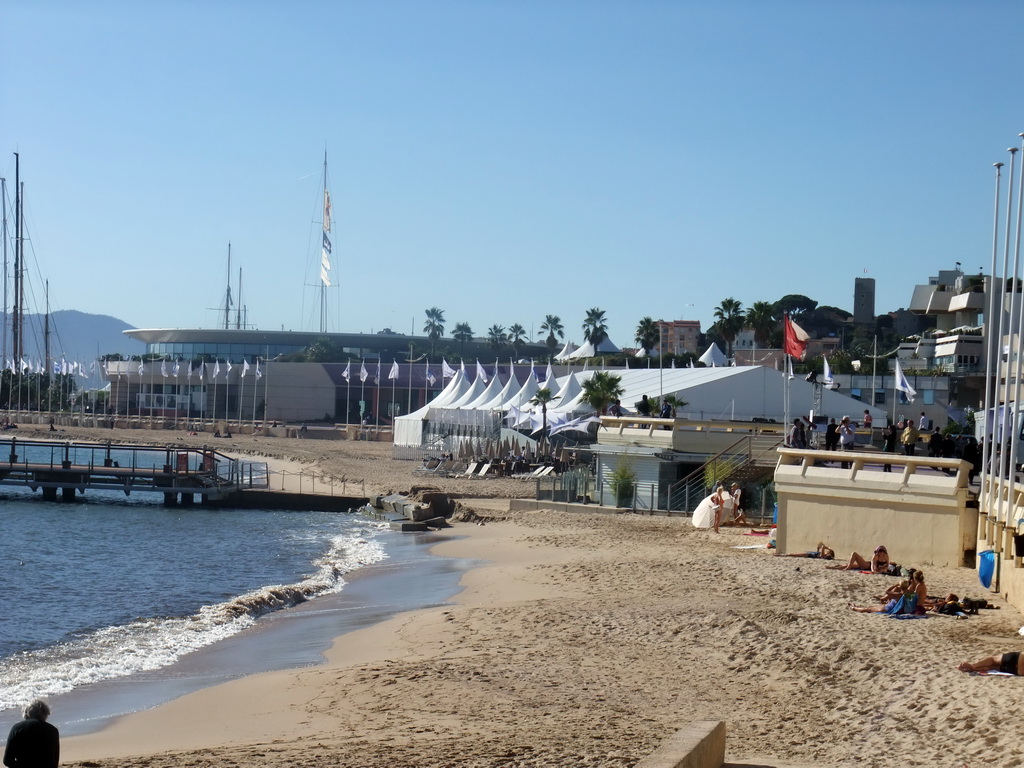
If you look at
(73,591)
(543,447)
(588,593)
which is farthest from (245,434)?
(588,593)

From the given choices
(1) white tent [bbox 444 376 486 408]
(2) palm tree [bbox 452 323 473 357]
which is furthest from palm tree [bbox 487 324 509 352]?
(1) white tent [bbox 444 376 486 408]

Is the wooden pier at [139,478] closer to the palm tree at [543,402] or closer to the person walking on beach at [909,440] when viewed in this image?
the palm tree at [543,402]

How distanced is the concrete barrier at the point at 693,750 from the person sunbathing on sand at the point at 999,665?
4300 millimetres

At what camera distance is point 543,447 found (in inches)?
2159

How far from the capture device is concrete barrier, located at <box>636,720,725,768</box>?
780cm

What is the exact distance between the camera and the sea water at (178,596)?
16.6 meters

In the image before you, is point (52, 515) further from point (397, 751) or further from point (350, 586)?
point (397, 751)

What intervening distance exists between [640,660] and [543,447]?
40.5 metres

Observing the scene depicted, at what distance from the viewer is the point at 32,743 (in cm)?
810

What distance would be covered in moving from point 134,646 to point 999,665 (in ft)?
43.7

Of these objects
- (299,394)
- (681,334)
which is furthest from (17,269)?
(681,334)

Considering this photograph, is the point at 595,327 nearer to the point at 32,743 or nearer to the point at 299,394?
the point at 299,394

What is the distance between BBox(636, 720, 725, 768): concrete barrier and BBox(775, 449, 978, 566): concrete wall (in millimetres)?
13779

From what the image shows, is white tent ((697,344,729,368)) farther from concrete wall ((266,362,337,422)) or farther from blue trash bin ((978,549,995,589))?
concrete wall ((266,362,337,422))
